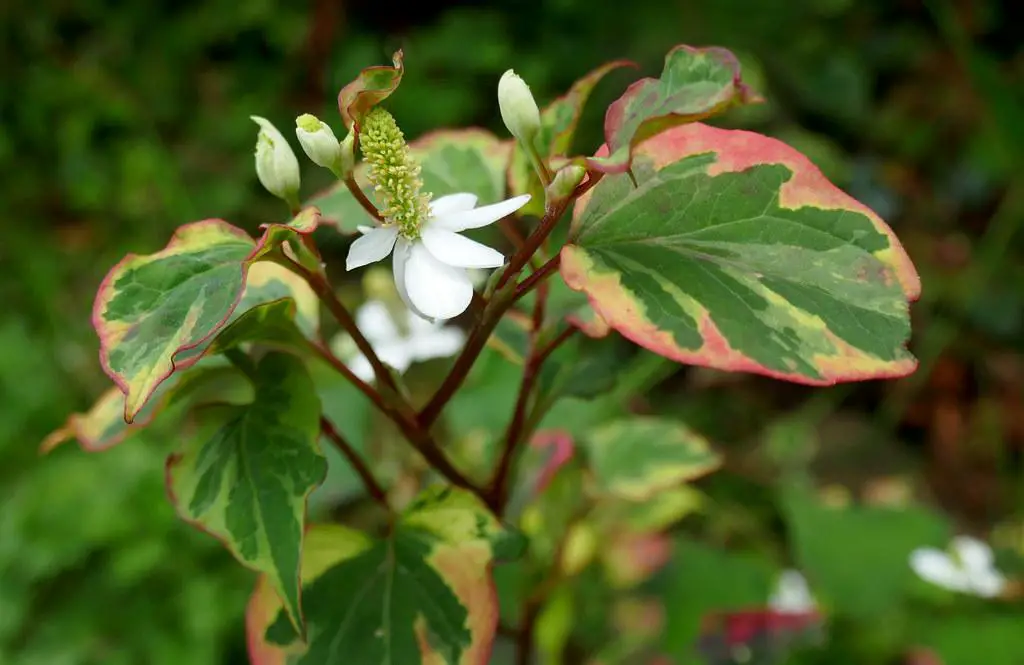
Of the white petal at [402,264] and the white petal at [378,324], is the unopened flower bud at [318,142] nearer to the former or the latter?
the white petal at [402,264]

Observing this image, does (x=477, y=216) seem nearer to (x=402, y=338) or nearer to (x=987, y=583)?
(x=402, y=338)

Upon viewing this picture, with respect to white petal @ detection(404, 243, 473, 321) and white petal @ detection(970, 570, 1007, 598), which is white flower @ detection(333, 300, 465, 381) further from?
white petal @ detection(970, 570, 1007, 598)

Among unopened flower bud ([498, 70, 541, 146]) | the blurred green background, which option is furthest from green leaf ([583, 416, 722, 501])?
the blurred green background

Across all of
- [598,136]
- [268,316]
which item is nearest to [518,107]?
[268,316]

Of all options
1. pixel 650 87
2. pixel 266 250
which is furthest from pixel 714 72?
pixel 266 250

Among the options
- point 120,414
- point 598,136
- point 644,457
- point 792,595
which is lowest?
point 792,595

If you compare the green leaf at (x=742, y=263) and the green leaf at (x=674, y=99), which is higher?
A: the green leaf at (x=674, y=99)

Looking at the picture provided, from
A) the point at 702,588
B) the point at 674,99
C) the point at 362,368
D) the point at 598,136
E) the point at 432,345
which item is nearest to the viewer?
the point at 674,99

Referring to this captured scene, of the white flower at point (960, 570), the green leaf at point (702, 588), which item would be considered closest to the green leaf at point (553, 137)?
the green leaf at point (702, 588)
